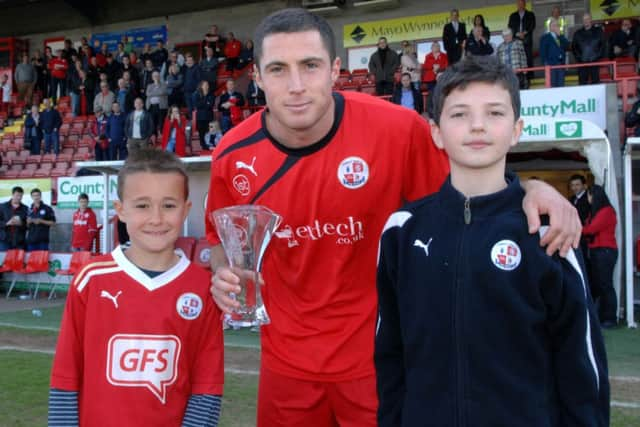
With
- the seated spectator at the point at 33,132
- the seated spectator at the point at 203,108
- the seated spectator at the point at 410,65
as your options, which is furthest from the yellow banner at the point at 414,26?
the seated spectator at the point at 33,132

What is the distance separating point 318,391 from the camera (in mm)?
2373

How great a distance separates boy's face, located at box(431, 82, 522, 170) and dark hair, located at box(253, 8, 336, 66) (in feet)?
1.91

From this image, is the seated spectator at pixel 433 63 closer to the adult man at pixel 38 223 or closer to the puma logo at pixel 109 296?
the adult man at pixel 38 223

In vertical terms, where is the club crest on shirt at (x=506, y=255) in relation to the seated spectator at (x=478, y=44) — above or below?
below

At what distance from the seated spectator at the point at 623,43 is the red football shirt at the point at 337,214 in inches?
504

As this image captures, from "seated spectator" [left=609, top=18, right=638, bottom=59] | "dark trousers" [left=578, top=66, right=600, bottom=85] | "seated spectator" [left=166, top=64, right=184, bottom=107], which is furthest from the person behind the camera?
"seated spectator" [left=166, top=64, right=184, bottom=107]

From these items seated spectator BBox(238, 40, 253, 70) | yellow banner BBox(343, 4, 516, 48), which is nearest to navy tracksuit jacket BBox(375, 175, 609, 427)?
yellow banner BBox(343, 4, 516, 48)

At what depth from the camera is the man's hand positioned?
5.64 feet

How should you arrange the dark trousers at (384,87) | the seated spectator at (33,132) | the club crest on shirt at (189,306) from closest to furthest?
the club crest on shirt at (189,306), the dark trousers at (384,87), the seated spectator at (33,132)

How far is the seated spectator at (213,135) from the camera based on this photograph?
1484 cm

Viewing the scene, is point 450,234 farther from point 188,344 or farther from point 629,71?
point 629,71

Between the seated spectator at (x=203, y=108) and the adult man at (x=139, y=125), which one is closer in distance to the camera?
the seated spectator at (x=203, y=108)

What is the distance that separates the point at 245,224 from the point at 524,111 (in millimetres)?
9046

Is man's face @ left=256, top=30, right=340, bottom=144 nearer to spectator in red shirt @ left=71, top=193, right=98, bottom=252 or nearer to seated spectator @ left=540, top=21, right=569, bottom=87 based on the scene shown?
spectator in red shirt @ left=71, top=193, right=98, bottom=252
